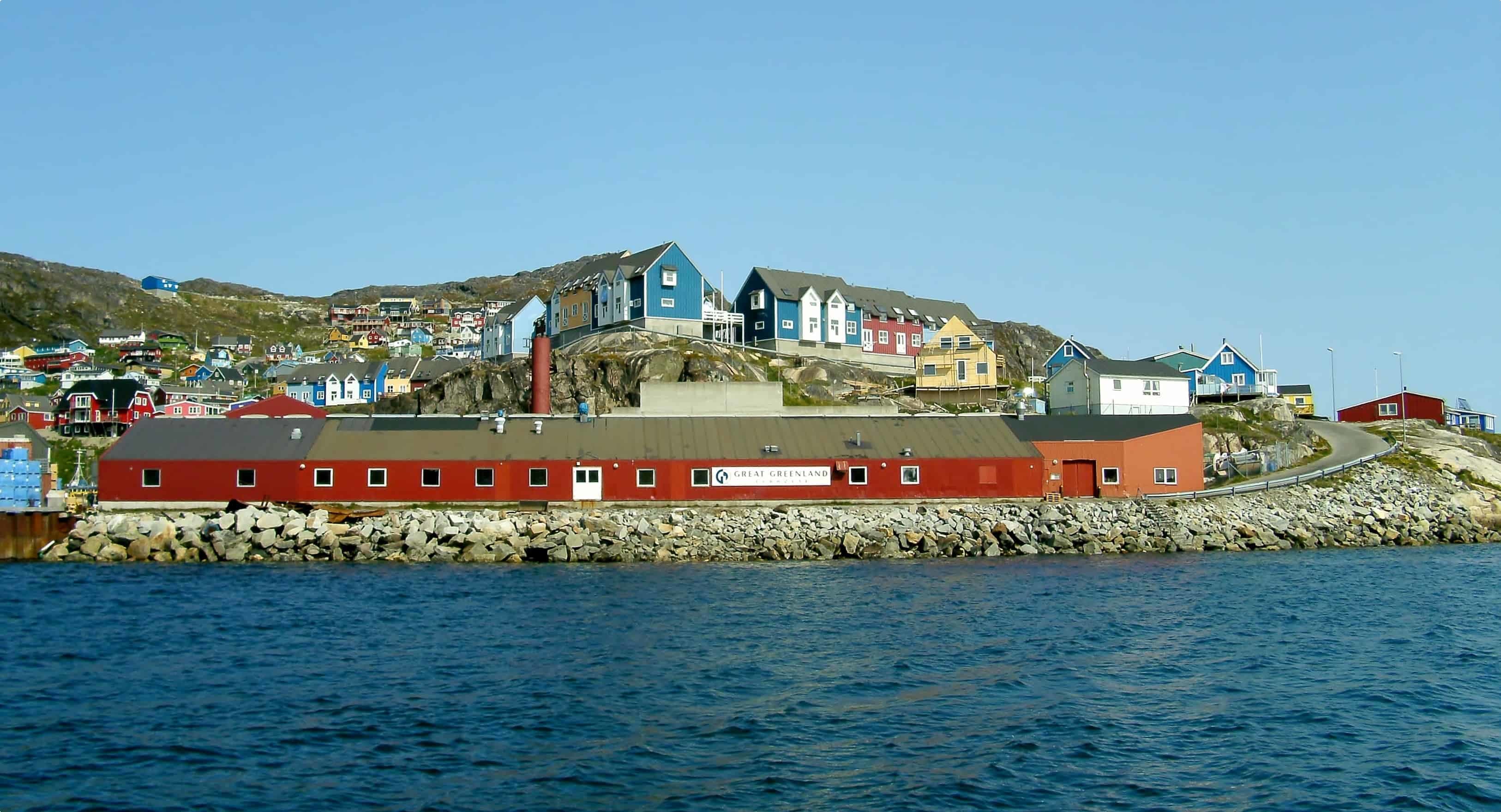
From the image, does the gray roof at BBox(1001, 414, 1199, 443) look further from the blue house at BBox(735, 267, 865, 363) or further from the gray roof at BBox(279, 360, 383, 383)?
the gray roof at BBox(279, 360, 383, 383)

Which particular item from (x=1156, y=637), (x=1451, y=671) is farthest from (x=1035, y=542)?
(x=1451, y=671)

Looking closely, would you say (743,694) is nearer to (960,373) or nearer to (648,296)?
(648,296)

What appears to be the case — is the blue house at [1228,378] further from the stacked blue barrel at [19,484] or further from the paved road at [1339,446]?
the stacked blue barrel at [19,484]

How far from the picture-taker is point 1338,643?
88.0 feet

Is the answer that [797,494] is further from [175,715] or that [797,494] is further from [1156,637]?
[175,715]

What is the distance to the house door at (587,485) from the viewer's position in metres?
45.6

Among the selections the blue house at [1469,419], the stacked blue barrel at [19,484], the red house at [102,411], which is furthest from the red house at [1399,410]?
the red house at [102,411]

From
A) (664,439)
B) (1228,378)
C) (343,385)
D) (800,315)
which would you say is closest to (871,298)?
(800,315)

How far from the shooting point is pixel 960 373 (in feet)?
240

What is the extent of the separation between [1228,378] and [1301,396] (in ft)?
47.3

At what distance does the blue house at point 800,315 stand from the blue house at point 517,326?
16.9 meters

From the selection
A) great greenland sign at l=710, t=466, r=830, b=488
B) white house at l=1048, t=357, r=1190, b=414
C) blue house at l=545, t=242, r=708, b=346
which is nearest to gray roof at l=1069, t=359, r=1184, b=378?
white house at l=1048, t=357, r=1190, b=414

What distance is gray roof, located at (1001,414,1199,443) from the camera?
4928cm

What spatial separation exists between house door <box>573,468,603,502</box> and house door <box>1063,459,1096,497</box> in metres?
19.6
